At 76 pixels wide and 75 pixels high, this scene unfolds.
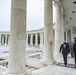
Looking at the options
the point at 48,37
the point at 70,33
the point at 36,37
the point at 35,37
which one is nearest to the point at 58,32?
the point at 48,37

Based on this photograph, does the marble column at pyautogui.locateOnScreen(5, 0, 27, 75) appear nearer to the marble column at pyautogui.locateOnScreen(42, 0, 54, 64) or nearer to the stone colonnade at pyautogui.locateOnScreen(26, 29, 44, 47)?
the marble column at pyautogui.locateOnScreen(42, 0, 54, 64)

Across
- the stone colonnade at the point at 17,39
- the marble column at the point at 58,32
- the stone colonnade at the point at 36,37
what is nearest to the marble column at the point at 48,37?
the stone colonnade at the point at 17,39

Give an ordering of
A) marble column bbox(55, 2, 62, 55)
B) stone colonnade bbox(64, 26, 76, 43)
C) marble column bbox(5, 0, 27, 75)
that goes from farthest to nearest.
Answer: stone colonnade bbox(64, 26, 76, 43) → marble column bbox(55, 2, 62, 55) → marble column bbox(5, 0, 27, 75)

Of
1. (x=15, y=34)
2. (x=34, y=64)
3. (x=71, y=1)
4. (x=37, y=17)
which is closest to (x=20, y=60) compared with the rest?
(x=15, y=34)

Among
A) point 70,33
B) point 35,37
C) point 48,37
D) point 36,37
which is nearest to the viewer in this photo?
→ point 48,37

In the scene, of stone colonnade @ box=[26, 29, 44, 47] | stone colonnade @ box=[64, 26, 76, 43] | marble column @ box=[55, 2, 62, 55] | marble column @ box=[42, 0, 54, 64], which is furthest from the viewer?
stone colonnade @ box=[26, 29, 44, 47]

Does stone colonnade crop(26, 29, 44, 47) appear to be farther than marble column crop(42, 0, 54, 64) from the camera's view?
Yes

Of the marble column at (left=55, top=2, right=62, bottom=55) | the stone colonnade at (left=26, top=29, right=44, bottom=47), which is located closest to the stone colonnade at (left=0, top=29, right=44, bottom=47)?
the stone colonnade at (left=26, top=29, right=44, bottom=47)

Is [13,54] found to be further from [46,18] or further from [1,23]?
[1,23]

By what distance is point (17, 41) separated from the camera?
913cm

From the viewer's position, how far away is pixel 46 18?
1567cm

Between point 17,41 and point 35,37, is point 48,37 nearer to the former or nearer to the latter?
point 17,41

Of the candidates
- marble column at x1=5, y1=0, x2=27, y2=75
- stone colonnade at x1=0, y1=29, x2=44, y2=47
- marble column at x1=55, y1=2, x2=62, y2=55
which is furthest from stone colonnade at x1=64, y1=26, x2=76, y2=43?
marble column at x1=5, y1=0, x2=27, y2=75

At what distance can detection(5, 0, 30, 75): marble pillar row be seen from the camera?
9.02 meters
